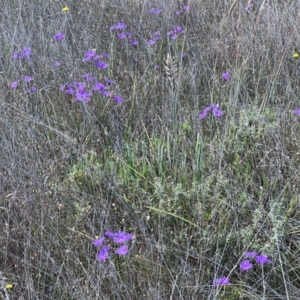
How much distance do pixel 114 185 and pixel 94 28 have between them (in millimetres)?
1393

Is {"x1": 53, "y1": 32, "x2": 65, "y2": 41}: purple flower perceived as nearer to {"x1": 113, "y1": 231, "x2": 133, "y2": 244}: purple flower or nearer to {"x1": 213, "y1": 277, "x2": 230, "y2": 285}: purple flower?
{"x1": 113, "y1": 231, "x2": 133, "y2": 244}: purple flower

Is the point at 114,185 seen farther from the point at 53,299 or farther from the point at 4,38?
the point at 4,38

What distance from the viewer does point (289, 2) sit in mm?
3172

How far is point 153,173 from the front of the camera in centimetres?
193

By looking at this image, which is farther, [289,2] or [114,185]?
[289,2]

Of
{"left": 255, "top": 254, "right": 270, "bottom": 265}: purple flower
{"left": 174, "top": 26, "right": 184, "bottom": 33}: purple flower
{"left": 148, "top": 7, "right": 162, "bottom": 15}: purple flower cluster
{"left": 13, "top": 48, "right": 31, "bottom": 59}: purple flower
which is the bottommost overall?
{"left": 255, "top": 254, "right": 270, "bottom": 265}: purple flower

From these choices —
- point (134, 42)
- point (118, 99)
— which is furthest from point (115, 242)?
point (134, 42)

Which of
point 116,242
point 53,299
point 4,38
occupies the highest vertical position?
point 4,38

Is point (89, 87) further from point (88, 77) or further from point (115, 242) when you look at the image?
point (115, 242)

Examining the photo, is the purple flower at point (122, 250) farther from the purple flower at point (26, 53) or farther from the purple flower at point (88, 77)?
the purple flower at point (26, 53)

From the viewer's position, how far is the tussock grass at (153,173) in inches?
62.7

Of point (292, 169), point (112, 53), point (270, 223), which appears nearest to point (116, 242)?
point (270, 223)

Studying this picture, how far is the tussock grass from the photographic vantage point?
5.23 ft

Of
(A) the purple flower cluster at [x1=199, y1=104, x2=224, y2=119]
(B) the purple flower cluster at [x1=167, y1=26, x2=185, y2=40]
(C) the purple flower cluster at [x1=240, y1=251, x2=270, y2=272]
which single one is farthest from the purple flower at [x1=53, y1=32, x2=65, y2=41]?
(C) the purple flower cluster at [x1=240, y1=251, x2=270, y2=272]
